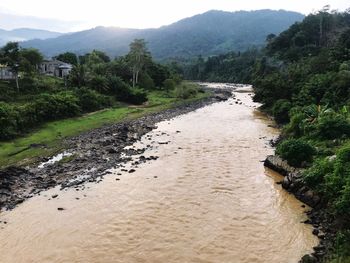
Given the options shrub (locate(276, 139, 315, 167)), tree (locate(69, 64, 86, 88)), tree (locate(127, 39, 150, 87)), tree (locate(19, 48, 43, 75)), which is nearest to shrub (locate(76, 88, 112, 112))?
tree (locate(69, 64, 86, 88))

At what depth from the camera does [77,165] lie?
32.4 metres

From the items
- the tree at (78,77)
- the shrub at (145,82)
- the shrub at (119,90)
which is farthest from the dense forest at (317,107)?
the shrub at (145,82)

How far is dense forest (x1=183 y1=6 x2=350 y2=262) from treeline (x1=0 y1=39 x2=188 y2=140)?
27.4m

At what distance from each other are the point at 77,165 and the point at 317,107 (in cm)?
2672

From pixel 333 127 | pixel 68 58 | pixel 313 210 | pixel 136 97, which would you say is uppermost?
pixel 68 58

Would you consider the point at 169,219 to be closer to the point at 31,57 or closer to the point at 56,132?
the point at 56,132

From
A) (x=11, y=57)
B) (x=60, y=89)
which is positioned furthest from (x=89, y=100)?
(x=11, y=57)

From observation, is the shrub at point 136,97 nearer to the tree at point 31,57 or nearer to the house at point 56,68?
the tree at point 31,57

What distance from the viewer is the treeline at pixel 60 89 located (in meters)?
44.8

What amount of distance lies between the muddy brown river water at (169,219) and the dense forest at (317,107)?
2.34m

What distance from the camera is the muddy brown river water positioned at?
743 inches

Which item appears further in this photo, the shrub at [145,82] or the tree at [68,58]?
the tree at [68,58]

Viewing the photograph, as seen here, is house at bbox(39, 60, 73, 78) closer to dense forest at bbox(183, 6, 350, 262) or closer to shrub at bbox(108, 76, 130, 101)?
shrub at bbox(108, 76, 130, 101)

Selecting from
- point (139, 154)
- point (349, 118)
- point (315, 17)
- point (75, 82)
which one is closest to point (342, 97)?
point (349, 118)
